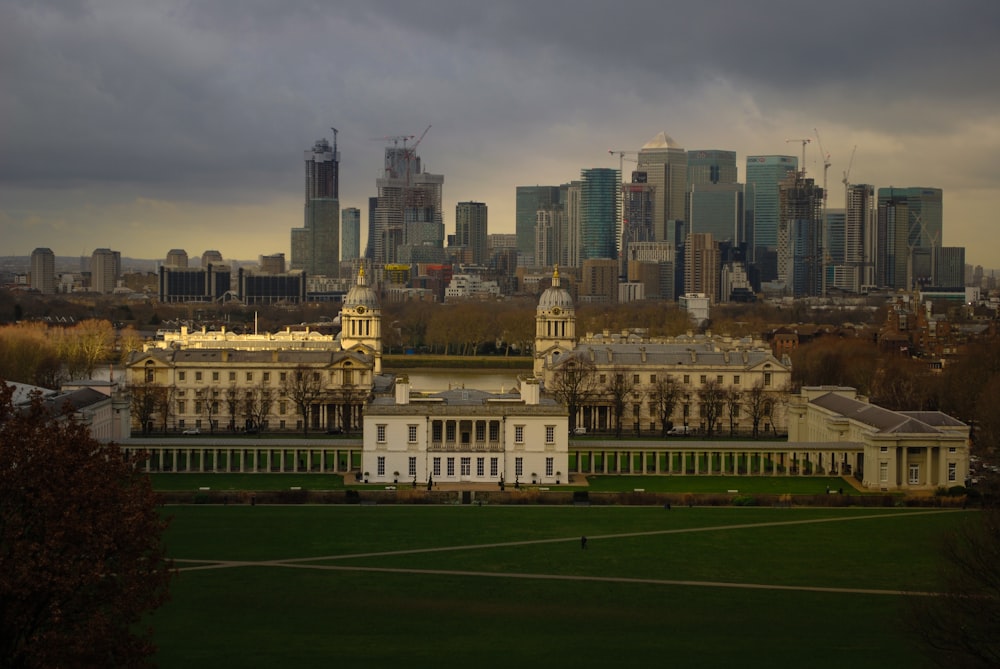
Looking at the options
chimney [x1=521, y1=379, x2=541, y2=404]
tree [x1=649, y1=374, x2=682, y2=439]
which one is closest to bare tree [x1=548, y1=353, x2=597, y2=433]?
tree [x1=649, y1=374, x2=682, y2=439]

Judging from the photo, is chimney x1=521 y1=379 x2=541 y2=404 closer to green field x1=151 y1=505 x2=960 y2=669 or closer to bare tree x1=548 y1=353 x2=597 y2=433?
green field x1=151 y1=505 x2=960 y2=669

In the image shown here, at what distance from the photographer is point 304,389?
79000 mm

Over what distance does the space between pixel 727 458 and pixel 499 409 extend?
36.7 ft

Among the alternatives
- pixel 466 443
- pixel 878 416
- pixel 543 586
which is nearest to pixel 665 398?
pixel 878 416


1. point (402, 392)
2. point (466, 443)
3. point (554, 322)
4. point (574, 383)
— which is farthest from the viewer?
point (554, 322)

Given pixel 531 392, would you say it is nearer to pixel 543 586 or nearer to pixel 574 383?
pixel 574 383

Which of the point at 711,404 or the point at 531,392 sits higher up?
the point at 531,392

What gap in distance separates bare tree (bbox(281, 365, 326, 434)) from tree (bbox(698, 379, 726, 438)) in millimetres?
20934

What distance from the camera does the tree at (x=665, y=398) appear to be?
79.4 meters

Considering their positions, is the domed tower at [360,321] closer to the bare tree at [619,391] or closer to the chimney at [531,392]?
the bare tree at [619,391]

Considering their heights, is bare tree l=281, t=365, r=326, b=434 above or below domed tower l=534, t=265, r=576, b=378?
below

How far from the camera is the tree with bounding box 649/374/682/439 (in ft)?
261

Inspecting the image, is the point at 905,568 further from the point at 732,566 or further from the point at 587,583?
the point at 587,583

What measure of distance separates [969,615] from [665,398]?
52.4 m
